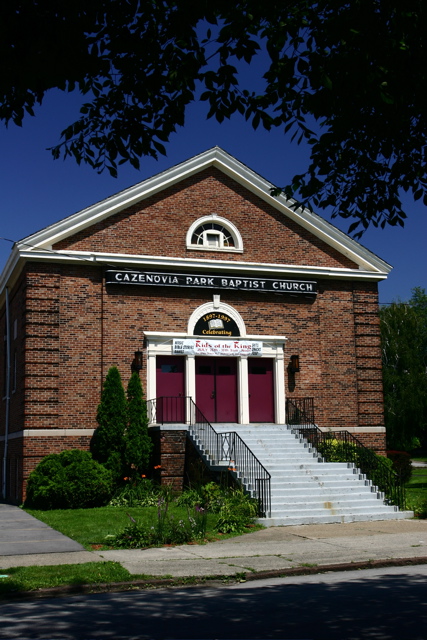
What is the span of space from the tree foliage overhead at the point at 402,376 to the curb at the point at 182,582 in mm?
38338

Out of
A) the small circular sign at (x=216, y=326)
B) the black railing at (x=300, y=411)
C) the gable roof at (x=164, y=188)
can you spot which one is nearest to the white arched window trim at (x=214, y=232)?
the gable roof at (x=164, y=188)

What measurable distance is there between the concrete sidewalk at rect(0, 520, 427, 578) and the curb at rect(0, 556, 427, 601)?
0.13 metres

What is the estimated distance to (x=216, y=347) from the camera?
2267 centimetres

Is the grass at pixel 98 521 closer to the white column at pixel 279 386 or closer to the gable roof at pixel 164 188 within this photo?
the white column at pixel 279 386

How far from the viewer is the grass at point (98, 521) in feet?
46.0

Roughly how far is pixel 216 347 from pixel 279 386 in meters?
2.35

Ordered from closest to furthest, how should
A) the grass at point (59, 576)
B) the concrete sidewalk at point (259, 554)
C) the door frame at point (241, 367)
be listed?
the grass at point (59, 576), the concrete sidewalk at point (259, 554), the door frame at point (241, 367)

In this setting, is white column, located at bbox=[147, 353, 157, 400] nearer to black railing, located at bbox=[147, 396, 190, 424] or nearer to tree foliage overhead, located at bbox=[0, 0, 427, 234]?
black railing, located at bbox=[147, 396, 190, 424]

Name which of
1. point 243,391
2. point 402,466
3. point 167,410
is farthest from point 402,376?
point 167,410

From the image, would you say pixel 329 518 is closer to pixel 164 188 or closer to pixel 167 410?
pixel 167 410

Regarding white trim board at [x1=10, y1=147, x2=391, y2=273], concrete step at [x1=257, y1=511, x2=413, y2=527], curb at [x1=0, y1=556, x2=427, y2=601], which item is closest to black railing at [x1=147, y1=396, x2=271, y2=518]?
concrete step at [x1=257, y1=511, x2=413, y2=527]

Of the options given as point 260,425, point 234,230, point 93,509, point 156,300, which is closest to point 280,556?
point 93,509

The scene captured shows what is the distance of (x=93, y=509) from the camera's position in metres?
18.1

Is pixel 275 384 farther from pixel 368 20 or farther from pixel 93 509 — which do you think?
pixel 368 20
